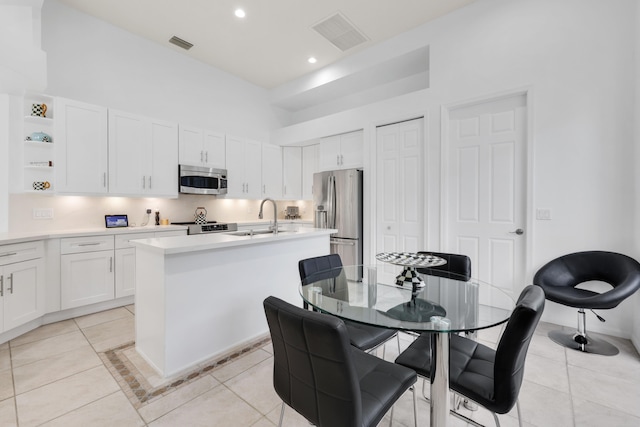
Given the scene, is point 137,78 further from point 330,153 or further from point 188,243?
point 188,243

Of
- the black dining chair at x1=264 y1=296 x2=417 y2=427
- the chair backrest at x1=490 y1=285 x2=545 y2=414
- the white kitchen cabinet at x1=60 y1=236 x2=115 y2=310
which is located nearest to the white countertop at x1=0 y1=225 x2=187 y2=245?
the white kitchen cabinet at x1=60 y1=236 x2=115 y2=310

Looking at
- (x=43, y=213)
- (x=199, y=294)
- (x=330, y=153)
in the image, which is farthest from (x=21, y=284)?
(x=330, y=153)

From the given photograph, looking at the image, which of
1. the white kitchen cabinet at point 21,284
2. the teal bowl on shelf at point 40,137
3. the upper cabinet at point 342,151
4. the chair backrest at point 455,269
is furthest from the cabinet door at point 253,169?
the chair backrest at point 455,269

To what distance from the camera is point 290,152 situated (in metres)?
5.83

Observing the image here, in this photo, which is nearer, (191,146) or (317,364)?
(317,364)

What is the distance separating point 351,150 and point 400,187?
3.56 ft

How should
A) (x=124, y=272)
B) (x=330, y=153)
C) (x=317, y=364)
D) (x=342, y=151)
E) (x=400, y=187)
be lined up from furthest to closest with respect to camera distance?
(x=330, y=153) < (x=342, y=151) < (x=400, y=187) < (x=124, y=272) < (x=317, y=364)

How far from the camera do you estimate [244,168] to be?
511 cm

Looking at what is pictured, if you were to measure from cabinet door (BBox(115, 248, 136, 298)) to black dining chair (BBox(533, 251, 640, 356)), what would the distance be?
14.8ft

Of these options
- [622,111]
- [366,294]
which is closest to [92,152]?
[366,294]

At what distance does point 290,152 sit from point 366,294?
4.46m

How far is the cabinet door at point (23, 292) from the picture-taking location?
2502 mm

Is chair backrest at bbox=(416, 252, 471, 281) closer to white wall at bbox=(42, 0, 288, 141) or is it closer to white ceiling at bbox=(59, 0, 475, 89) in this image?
white ceiling at bbox=(59, 0, 475, 89)

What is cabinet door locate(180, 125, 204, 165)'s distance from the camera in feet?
14.0
